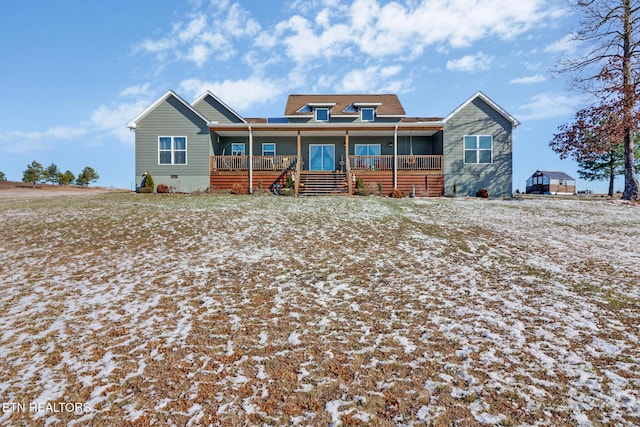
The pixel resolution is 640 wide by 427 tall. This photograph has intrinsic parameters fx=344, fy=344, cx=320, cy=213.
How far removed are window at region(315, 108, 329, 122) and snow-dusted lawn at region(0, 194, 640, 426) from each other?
56.8 feet

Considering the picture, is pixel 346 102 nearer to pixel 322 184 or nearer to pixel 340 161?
pixel 340 161

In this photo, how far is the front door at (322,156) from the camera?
23844 millimetres

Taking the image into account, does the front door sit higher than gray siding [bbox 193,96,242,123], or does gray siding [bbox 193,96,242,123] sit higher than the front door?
gray siding [bbox 193,96,242,123]

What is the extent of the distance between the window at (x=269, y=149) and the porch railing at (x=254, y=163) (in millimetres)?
2083

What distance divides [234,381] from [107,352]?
1.82m

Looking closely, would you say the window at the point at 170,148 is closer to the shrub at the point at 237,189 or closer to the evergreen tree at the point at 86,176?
the shrub at the point at 237,189

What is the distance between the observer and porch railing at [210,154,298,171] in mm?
21359

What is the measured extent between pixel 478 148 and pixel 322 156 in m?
10.1

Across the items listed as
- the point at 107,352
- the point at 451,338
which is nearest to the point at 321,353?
the point at 451,338

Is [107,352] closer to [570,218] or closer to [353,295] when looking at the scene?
[353,295]

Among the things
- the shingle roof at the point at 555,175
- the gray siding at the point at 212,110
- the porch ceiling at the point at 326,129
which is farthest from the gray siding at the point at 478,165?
the shingle roof at the point at 555,175

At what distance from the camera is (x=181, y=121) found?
20.9 meters

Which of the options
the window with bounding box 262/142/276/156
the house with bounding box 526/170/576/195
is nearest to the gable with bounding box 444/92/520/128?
the window with bounding box 262/142/276/156

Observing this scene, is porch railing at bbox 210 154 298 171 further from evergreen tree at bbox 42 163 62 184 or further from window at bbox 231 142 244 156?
evergreen tree at bbox 42 163 62 184
